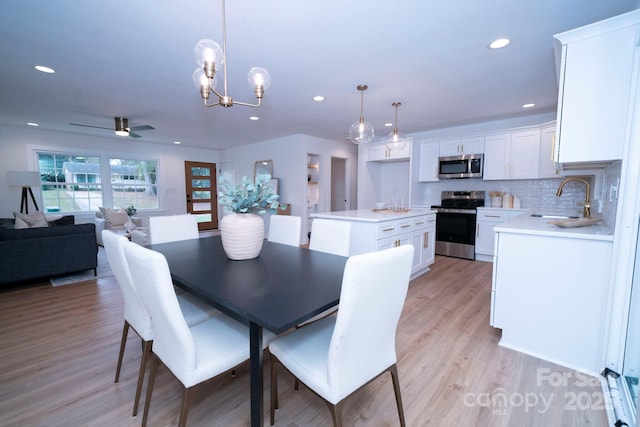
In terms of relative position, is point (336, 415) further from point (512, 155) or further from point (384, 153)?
point (384, 153)

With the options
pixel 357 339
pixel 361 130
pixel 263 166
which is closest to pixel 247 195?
pixel 357 339

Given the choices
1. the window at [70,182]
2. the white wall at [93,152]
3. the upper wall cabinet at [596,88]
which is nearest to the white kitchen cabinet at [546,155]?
the upper wall cabinet at [596,88]

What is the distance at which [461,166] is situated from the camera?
188 inches

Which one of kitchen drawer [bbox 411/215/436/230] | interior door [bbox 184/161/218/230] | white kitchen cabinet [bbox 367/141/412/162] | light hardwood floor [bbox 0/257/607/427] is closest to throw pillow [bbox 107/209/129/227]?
interior door [bbox 184/161/218/230]

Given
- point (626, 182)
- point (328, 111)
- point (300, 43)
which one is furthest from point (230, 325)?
point (328, 111)

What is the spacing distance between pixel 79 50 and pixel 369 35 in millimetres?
2511

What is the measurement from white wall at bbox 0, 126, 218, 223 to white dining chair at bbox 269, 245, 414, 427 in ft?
23.7

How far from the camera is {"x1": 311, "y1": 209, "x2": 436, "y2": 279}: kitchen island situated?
2953 mm

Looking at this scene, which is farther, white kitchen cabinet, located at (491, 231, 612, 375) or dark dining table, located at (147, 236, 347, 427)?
white kitchen cabinet, located at (491, 231, 612, 375)

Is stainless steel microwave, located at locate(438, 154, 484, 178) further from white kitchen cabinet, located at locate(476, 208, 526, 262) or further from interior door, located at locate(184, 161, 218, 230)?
interior door, located at locate(184, 161, 218, 230)

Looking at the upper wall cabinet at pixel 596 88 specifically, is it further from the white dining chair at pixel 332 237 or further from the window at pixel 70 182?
the window at pixel 70 182

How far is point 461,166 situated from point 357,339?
4650 mm

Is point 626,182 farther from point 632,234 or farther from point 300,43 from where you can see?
point 300,43

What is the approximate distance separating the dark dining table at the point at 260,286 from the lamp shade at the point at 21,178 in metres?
5.20
